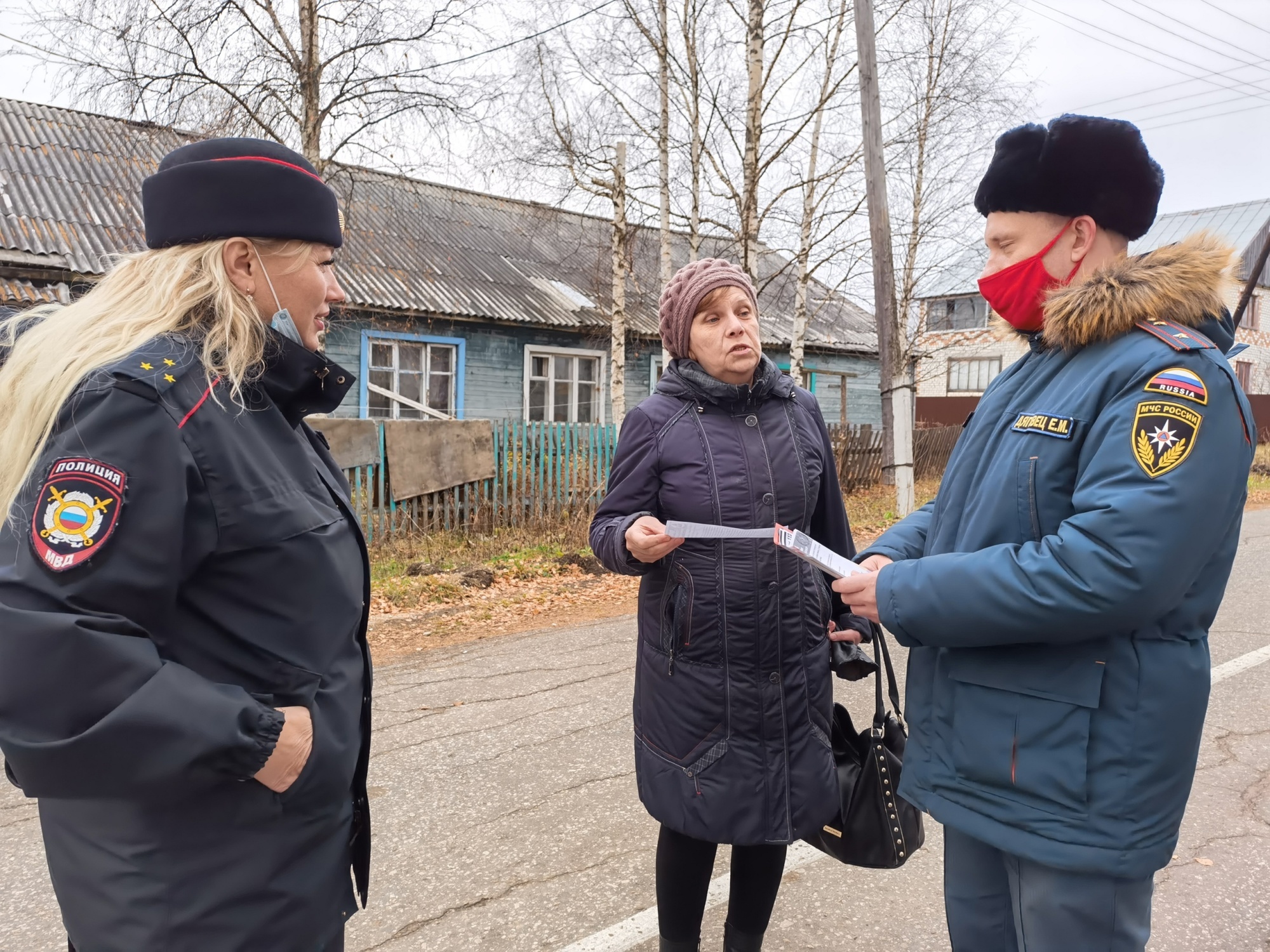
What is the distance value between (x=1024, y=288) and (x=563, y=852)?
255 cm

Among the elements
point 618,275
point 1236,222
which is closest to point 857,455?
point 618,275

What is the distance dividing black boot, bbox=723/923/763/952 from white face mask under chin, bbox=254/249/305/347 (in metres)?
1.97

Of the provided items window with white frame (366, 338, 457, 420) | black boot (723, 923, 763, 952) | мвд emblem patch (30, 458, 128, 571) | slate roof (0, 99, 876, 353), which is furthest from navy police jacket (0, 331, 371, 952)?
window with white frame (366, 338, 457, 420)

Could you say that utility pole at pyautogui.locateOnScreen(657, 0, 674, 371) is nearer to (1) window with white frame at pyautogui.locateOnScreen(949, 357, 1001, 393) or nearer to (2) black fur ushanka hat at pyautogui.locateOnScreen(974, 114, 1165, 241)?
(2) black fur ushanka hat at pyautogui.locateOnScreen(974, 114, 1165, 241)

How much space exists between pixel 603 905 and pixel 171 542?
2.16 m

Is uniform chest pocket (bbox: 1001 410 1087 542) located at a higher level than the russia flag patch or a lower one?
lower

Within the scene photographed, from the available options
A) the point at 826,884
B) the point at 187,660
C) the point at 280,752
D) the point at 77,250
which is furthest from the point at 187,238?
the point at 77,250

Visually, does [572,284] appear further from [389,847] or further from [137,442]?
[137,442]

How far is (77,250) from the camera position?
1069 centimetres

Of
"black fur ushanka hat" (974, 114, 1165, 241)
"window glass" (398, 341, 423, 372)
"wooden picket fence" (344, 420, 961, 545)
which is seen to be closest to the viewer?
"black fur ushanka hat" (974, 114, 1165, 241)

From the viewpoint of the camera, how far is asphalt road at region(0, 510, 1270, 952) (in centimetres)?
266

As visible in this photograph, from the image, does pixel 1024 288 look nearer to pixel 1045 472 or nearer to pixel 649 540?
pixel 1045 472

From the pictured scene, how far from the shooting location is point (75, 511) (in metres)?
1.18

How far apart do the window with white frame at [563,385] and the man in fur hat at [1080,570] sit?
13.2m
